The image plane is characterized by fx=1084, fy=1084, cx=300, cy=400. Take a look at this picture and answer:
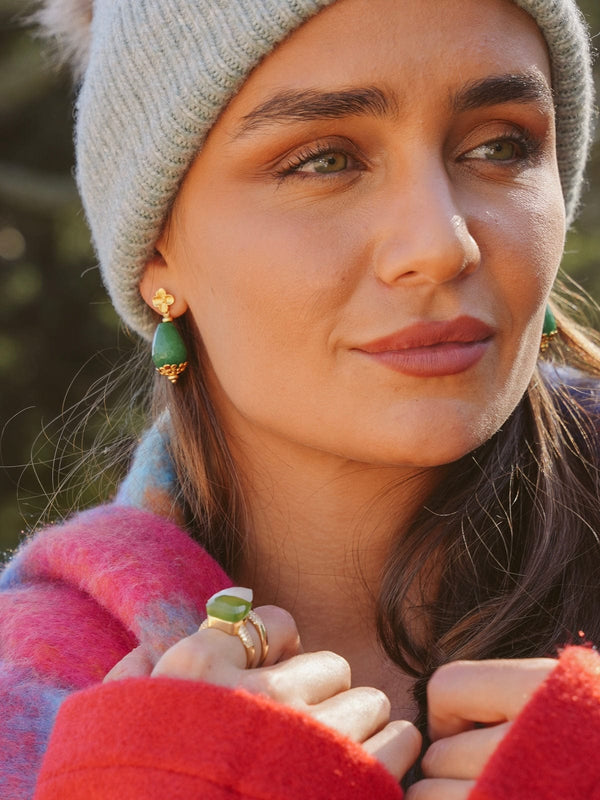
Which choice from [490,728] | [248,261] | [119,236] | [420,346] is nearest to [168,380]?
[119,236]

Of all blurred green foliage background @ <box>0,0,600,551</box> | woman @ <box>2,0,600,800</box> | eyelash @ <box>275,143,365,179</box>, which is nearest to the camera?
woman @ <box>2,0,600,800</box>

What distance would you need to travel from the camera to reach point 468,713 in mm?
1488

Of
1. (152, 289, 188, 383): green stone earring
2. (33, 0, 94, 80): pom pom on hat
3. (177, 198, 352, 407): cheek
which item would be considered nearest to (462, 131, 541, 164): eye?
(177, 198, 352, 407): cheek

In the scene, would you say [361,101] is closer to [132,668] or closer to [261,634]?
[261,634]

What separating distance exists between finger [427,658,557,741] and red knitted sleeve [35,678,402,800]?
117 millimetres

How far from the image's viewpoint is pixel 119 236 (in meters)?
2.36

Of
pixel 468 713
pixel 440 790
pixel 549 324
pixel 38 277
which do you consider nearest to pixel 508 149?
pixel 549 324

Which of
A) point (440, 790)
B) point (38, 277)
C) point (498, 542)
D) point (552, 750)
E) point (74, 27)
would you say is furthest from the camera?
point (38, 277)

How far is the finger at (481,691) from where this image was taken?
1.44 metres

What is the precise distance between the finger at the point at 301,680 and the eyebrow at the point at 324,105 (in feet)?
3.06

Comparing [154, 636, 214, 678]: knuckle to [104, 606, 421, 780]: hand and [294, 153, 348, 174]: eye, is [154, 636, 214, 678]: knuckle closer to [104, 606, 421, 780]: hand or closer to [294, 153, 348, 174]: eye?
[104, 606, 421, 780]: hand

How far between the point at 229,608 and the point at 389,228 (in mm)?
699

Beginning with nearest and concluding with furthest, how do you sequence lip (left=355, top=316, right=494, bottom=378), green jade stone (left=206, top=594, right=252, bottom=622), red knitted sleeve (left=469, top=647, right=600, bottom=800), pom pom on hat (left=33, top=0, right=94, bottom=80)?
red knitted sleeve (left=469, top=647, right=600, bottom=800) < green jade stone (left=206, top=594, right=252, bottom=622) < lip (left=355, top=316, right=494, bottom=378) < pom pom on hat (left=33, top=0, right=94, bottom=80)

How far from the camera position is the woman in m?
1.53
